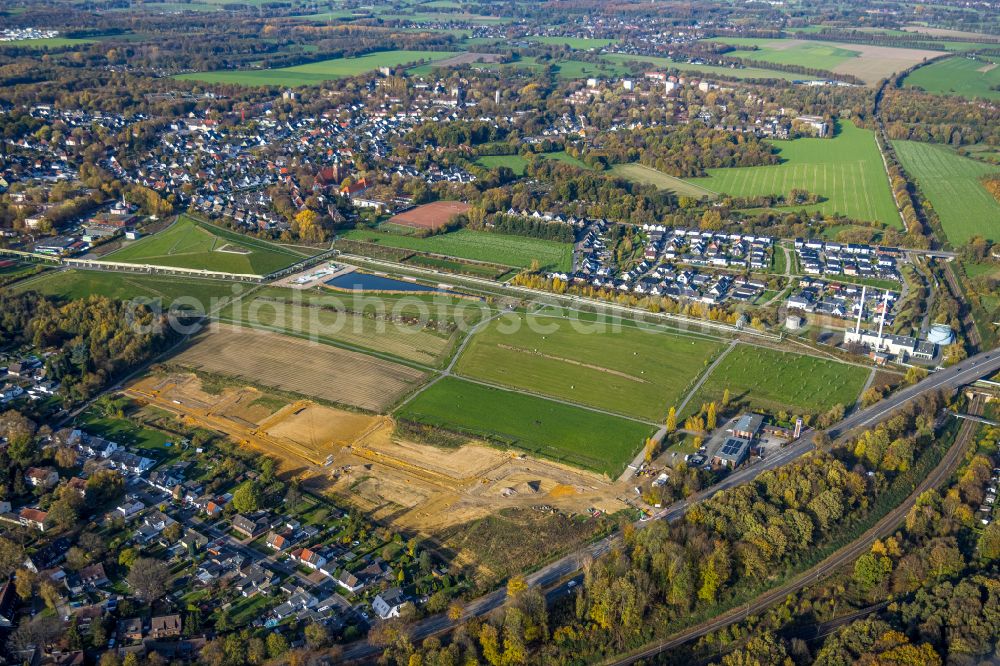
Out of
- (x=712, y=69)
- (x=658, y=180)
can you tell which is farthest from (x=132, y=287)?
(x=712, y=69)

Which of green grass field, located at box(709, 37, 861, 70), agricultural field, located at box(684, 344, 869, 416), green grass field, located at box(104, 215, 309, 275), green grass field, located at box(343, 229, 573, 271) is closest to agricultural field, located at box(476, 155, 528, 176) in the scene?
green grass field, located at box(343, 229, 573, 271)

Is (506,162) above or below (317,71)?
below

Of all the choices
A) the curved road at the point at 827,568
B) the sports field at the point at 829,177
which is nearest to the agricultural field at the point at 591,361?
the curved road at the point at 827,568

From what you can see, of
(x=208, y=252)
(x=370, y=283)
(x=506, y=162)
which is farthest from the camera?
(x=506, y=162)

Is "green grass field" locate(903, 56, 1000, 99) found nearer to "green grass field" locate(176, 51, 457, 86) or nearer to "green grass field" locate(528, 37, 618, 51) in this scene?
"green grass field" locate(528, 37, 618, 51)

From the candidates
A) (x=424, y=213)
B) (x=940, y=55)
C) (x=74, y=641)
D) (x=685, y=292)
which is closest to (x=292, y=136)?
(x=424, y=213)

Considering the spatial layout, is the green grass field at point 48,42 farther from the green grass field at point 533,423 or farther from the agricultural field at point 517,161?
the green grass field at point 533,423

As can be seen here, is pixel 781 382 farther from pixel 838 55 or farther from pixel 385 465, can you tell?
pixel 838 55
